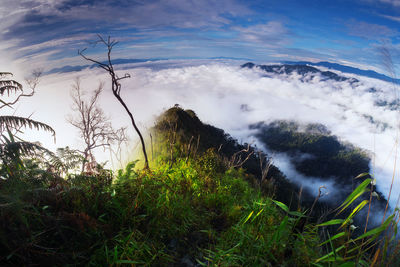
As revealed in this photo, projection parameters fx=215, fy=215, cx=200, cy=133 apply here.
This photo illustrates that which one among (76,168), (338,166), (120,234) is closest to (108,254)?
(120,234)

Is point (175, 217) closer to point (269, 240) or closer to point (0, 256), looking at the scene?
point (269, 240)

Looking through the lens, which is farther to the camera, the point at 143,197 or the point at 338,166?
the point at 338,166

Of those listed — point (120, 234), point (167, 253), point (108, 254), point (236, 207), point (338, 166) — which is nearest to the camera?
point (108, 254)

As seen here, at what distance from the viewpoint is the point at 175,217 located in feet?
10.8

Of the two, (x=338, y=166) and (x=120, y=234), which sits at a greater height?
(x=120, y=234)

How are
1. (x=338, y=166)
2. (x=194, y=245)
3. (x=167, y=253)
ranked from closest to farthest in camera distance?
(x=167, y=253), (x=194, y=245), (x=338, y=166)

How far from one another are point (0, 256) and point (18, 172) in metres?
1.00

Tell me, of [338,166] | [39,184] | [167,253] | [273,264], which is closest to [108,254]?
→ [167,253]

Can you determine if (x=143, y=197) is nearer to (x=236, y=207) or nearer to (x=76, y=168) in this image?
(x=76, y=168)

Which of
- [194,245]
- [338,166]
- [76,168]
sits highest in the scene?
[76,168]

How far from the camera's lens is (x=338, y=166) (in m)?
155

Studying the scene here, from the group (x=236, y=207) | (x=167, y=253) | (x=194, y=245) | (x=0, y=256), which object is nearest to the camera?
(x=0, y=256)

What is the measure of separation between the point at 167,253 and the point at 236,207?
1485 mm

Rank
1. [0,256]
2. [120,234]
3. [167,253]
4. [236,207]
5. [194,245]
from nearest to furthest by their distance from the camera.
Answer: [0,256] < [120,234] < [167,253] < [194,245] < [236,207]
